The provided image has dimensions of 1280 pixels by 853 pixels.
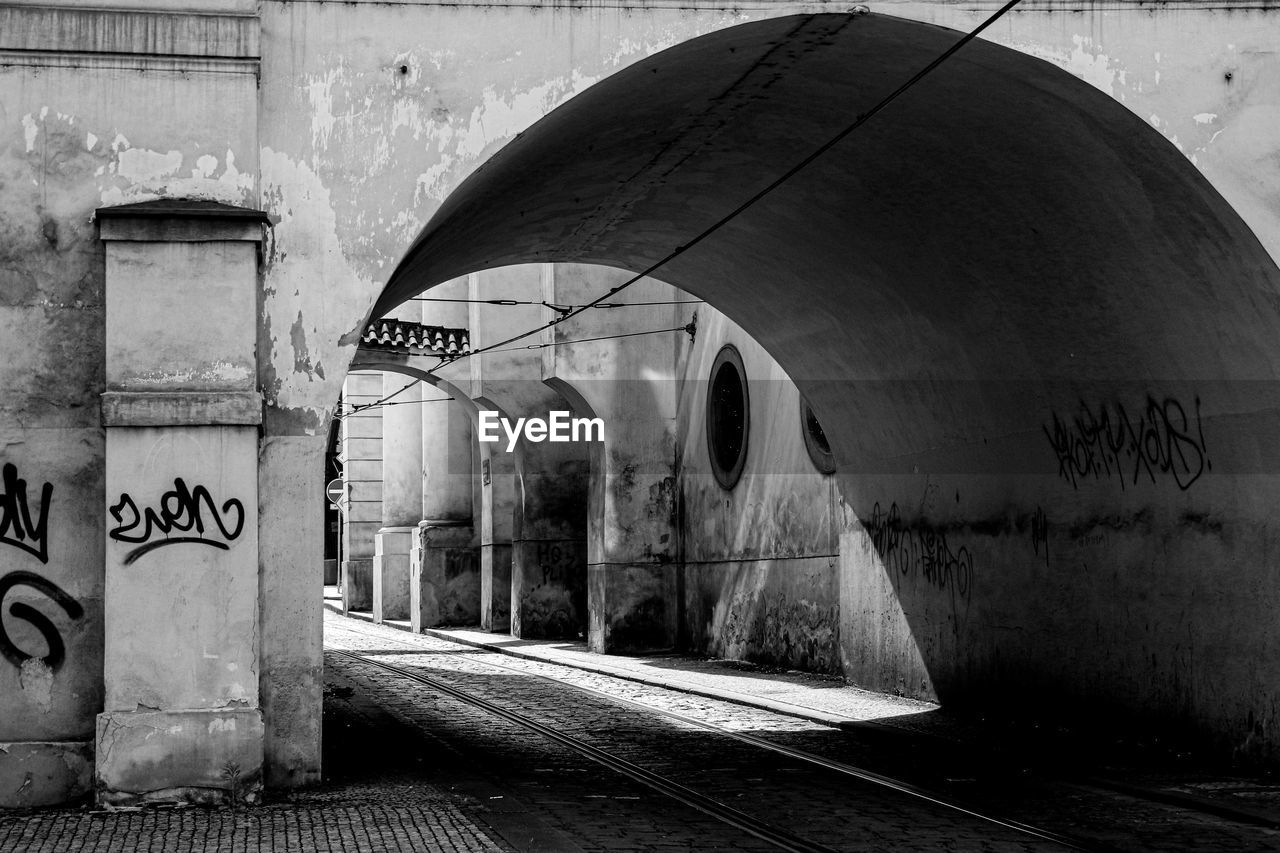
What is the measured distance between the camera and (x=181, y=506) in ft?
31.1

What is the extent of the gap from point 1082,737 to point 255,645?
7.27 metres

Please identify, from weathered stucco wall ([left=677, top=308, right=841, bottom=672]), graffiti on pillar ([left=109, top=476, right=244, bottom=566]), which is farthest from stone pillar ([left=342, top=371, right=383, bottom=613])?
graffiti on pillar ([left=109, top=476, right=244, bottom=566])

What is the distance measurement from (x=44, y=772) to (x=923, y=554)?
9.26 m

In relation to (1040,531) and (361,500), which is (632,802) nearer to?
(1040,531)

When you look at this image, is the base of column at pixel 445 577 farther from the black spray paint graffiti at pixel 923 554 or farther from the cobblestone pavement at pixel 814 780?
the black spray paint graffiti at pixel 923 554

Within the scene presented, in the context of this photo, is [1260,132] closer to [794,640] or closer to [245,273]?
[245,273]

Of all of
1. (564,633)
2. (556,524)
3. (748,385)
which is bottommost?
(564,633)

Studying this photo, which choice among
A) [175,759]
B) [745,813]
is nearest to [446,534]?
[175,759]

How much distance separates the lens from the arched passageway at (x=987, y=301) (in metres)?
10.4

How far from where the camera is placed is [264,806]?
9.19 m

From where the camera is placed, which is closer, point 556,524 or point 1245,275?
point 1245,275

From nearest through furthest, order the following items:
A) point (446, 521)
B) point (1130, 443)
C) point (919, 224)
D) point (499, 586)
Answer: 1. point (1130, 443)
2. point (919, 224)
3. point (499, 586)
4. point (446, 521)

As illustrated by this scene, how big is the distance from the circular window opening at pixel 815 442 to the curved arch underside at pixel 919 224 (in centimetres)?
284

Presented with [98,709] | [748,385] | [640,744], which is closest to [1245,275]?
[640,744]
